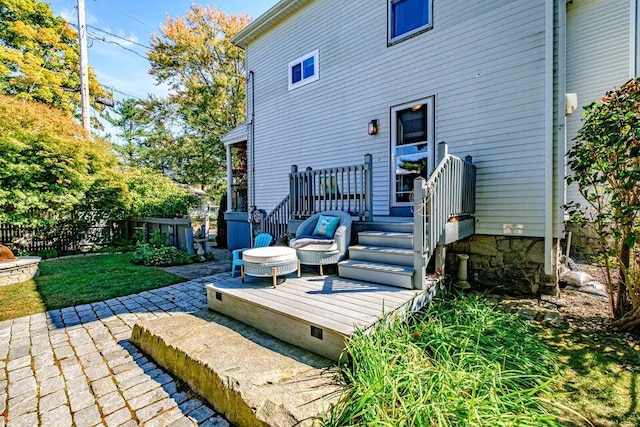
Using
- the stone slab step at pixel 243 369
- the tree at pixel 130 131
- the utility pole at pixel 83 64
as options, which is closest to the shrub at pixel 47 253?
the utility pole at pixel 83 64

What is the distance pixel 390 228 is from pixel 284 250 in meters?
1.82

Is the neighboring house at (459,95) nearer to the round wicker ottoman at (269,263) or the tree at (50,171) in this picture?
the round wicker ottoman at (269,263)

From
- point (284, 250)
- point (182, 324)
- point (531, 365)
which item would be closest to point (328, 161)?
point (284, 250)

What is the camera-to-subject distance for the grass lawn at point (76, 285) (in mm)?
4570

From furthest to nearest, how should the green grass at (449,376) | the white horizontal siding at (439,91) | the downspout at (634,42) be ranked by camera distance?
the downspout at (634,42)
the white horizontal siding at (439,91)
the green grass at (449,376)

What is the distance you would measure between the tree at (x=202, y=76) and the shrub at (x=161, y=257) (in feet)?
36.7

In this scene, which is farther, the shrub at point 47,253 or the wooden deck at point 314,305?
the shrub at point 47,253

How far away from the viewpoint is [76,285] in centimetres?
553

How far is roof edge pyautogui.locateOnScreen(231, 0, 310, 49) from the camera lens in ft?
24.7

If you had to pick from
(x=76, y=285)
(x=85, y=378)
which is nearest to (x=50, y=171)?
(x=76, y=285)

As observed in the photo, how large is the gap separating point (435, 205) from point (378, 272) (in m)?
1.16

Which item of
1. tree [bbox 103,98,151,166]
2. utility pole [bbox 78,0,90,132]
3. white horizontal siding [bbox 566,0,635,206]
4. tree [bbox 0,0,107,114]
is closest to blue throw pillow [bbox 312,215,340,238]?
white horizontal siding [bbox 566,0,635,206]

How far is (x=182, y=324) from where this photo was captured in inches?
128

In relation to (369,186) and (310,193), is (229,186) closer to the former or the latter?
(310,193)
